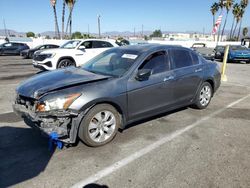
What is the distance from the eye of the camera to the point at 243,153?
11.8 feet

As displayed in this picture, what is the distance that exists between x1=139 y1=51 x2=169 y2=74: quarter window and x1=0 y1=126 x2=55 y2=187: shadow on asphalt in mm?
2216

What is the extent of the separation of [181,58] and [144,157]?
2524mm

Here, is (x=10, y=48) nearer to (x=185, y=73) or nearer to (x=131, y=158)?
(x=185, y=73)

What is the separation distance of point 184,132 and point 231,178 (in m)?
1.47

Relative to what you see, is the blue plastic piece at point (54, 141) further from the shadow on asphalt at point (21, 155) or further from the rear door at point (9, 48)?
the rear door at point (9, 48)

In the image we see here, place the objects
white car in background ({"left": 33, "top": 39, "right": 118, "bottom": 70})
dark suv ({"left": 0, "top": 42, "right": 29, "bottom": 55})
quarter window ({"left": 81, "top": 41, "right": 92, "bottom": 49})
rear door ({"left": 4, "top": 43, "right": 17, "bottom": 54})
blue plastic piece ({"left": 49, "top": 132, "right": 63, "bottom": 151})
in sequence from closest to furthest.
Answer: blue plastic piece ({"left": 49, "top": 132, "right": 63, "bottom": 151}) → white car in background ({"left": 33, "top": 39, "right": 118, "bottom": 70}) → quarter window ({"left": 81, "top": 41, "right": 92, "bottom": 49}) → dark suv ({"left": 0, "top": 42, "right": 29, "bottom": 55}) → rear door ({"left": 4, "top": 43, "right": 17, "bottom": 54})

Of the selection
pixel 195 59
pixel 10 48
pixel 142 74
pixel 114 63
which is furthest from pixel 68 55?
pixel 10 48

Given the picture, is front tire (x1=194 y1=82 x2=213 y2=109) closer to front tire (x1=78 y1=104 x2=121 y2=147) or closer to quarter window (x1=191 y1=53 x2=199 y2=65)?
quarter window (x1=191 y1=53 x2=199 y2=65)

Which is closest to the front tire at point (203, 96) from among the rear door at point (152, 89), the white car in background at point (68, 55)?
the rear door at point (152, 89)

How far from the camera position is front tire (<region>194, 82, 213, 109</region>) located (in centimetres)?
550

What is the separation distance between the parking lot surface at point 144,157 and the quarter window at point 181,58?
1181mm

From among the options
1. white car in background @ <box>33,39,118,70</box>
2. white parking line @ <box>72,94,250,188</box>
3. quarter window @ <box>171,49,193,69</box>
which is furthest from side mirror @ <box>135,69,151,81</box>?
white car in background @ <box>33,39,118,70</box>

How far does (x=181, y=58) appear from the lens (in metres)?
5.03

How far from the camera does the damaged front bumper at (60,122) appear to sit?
3314mm
